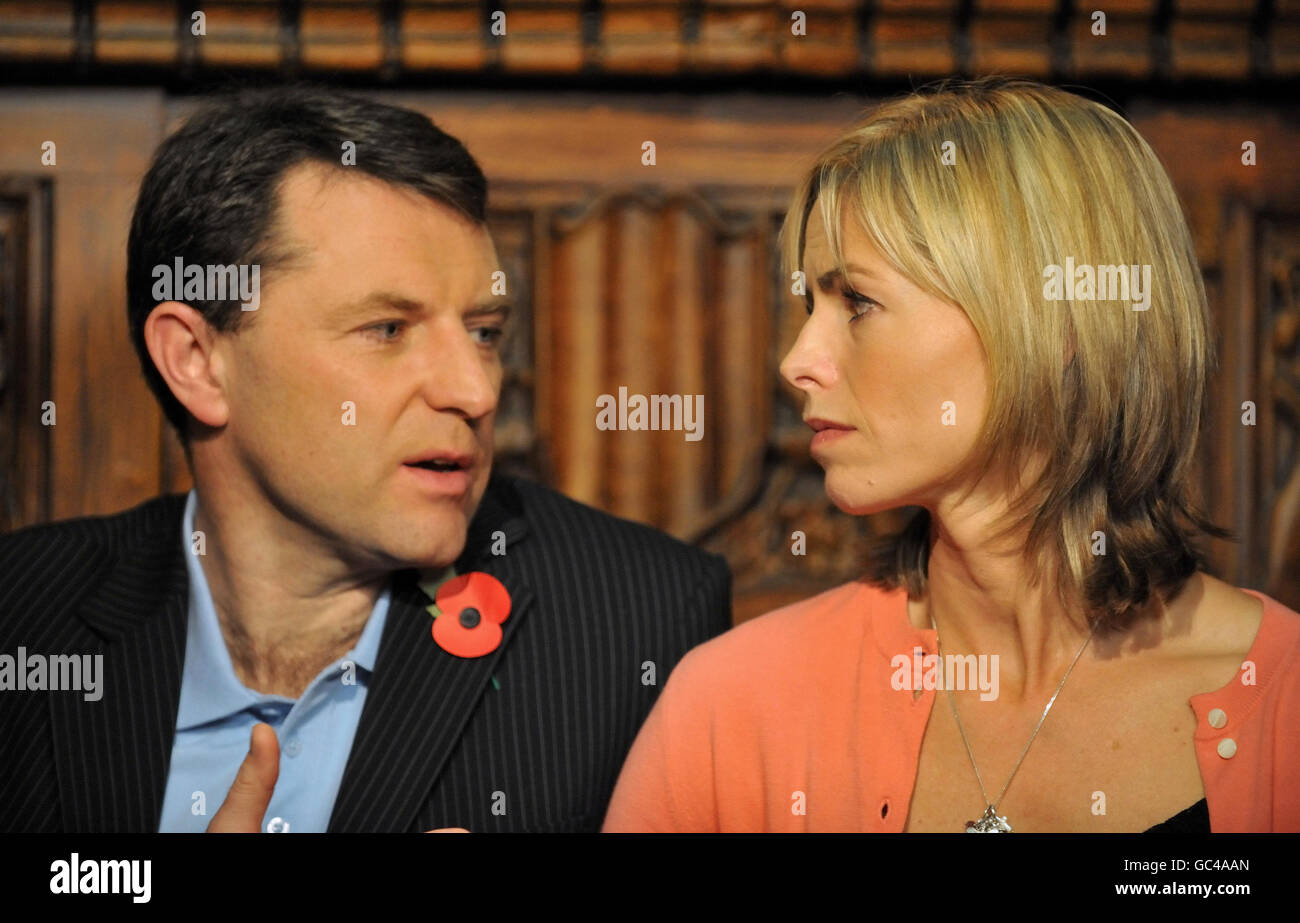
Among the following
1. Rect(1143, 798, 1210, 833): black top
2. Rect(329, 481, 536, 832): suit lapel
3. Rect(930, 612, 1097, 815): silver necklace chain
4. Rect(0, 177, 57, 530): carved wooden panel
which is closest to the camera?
Rect(1143, 798, 1210, 833): black top

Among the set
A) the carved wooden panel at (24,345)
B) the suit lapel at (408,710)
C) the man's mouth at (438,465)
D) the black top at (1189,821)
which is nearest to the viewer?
the black top at (1189,821)

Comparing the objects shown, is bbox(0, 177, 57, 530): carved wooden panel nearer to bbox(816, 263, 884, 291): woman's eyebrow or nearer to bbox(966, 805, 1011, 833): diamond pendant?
bbox(816, 263, 884, 291): woman's eyebrow

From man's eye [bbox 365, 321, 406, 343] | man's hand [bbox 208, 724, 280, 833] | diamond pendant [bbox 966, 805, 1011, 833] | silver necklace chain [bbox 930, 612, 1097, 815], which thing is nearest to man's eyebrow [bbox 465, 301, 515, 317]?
man's eye [bbox 365, 321, 406, 343]

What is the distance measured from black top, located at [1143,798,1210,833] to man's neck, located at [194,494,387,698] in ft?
4.07

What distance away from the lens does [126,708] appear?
89.0 inches

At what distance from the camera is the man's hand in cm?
190

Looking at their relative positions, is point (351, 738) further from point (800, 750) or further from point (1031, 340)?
point (1031, 340)

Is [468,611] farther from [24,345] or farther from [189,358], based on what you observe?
[24,345]

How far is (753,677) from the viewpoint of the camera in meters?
2.12

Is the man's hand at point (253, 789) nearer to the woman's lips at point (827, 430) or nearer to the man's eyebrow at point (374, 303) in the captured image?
the man's eyebrow at point (374, 303)

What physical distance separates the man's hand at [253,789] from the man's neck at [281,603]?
397 mm

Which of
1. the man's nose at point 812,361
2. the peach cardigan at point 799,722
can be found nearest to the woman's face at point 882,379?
the man's nose at point 812,361

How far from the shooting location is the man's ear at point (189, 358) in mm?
2336

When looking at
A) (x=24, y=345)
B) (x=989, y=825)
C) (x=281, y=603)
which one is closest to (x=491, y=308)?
(x=281, y=603)
